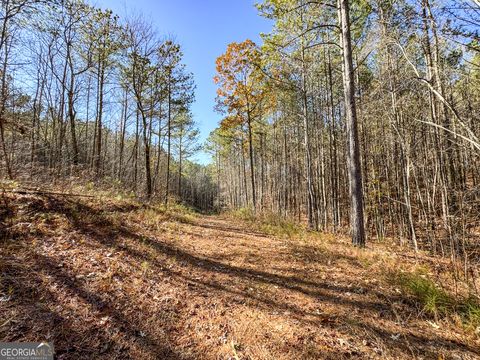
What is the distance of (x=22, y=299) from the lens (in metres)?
2.78

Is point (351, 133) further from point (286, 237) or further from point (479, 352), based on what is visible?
point (479, 352)

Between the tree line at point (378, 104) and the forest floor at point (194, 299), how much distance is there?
1378 mm

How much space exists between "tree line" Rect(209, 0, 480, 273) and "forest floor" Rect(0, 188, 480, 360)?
1.38m

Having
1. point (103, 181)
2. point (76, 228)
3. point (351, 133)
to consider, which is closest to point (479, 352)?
point (351, 133)

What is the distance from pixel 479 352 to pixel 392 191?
12489 millimetres

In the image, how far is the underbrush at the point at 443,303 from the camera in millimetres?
2684

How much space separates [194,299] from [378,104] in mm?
7205

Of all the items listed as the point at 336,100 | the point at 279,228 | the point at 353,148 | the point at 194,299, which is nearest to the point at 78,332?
the point at 194,299

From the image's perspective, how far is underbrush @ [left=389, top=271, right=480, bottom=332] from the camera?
268cm

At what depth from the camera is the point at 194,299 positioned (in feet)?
11.0

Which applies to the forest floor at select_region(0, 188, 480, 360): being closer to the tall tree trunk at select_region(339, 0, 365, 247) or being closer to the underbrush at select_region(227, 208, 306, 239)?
the tall tree trunk at select_region(339, 0, 365, 247)

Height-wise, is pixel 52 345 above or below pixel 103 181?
below

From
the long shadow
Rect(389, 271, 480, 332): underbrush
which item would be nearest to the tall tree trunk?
Rect(389, 271, 480, 332): underbrush

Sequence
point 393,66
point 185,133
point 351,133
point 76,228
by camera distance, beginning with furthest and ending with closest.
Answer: point 185,133 → point 393,66 → point 351,133 → point 76,228
